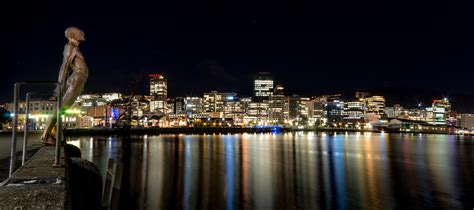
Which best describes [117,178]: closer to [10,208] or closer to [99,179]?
[99,179]

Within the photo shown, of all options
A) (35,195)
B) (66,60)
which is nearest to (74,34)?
(66,60)

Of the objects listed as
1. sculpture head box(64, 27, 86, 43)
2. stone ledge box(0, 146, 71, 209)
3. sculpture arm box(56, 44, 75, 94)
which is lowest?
stone ledge box(0, 146, 71, 209)

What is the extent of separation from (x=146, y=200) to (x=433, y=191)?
15.5m

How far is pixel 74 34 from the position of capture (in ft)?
23.3

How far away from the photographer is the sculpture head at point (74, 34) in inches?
279

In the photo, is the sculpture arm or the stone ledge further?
the sculpture arm

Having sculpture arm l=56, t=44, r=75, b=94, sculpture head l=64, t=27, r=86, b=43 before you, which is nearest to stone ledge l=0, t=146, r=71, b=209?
sculpture arm l=56, t=44, r=75, b=94

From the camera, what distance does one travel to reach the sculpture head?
709 cm

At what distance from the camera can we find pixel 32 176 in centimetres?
327

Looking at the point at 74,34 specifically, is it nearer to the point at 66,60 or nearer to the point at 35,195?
the point at 66,60

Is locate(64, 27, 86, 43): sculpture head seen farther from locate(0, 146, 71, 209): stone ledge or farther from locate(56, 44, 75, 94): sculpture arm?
locate(0, 146, 71, 209): stone ledge

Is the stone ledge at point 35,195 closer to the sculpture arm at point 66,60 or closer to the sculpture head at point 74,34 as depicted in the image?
the sculpture arm at point 66,60

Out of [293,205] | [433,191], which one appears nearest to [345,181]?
[433,191]

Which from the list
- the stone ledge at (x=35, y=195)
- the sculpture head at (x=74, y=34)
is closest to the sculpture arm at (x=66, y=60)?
the sculpture head at (x=74, y=34)
